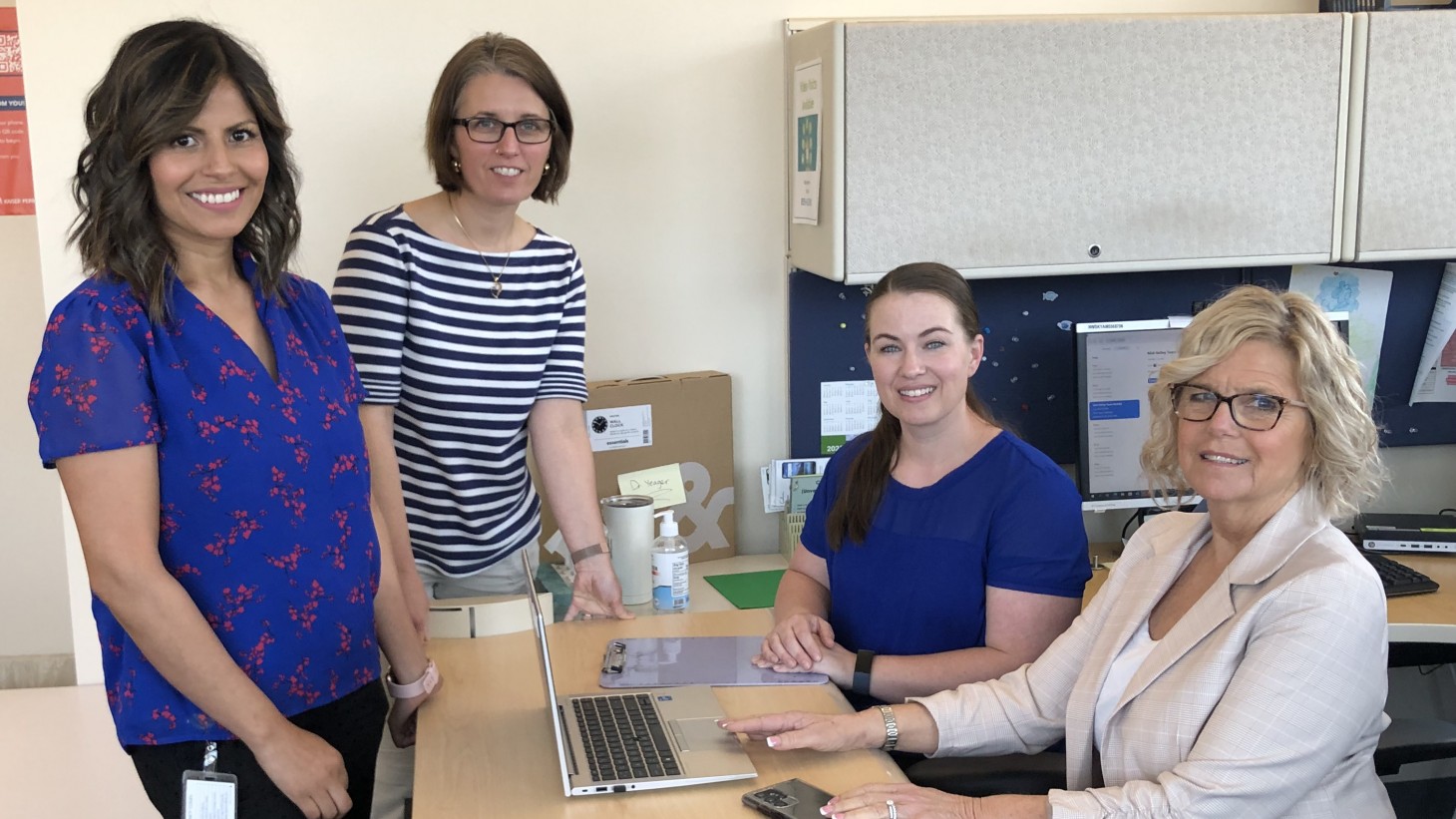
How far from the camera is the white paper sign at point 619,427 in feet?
8.45

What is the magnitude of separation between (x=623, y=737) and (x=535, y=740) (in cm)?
13

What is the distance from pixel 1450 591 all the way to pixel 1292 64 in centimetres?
104

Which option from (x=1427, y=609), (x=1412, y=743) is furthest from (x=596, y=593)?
(x=1427, y=609)

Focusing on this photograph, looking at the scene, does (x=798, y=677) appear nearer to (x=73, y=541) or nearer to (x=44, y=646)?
(x=73, y=541)

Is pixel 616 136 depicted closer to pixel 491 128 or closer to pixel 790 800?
pixel 491 128

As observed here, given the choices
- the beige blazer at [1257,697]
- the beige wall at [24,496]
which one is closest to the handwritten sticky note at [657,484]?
the beige blazer at [1257,697]

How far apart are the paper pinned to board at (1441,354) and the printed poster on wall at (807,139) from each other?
1516 millimetres

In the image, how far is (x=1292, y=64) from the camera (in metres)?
2.42

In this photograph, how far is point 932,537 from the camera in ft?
6.05

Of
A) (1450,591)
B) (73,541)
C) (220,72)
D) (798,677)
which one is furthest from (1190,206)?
(73,541)

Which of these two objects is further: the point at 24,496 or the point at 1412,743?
the point at 24,496

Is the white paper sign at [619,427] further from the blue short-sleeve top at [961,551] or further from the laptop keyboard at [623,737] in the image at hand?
the laptop keyboard at [623,737]

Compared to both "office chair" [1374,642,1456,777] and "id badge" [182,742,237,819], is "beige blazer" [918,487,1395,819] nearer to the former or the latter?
"office chair" [1374,642,1456,777]


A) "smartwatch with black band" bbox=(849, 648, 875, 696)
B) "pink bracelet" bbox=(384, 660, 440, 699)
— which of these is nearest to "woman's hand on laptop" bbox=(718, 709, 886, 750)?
"smartwatch with black band" bbox=(849, 648, 875, 696)
